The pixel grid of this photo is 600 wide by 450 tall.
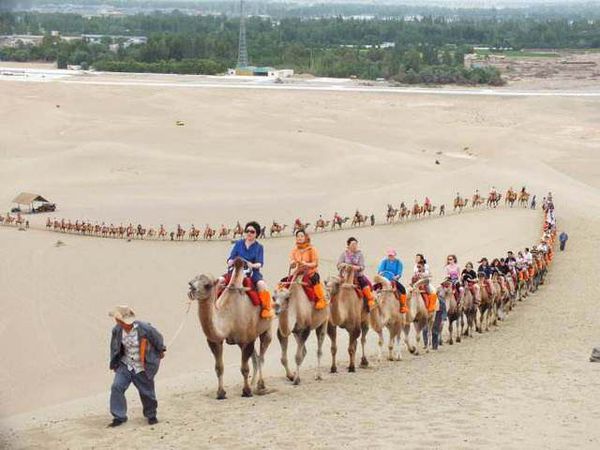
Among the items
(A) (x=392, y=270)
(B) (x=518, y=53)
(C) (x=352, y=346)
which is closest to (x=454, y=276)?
(A) (x=392, y=270)

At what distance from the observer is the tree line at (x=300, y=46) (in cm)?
10288

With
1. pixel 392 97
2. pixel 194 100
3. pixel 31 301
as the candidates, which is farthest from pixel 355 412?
pixel 392 97

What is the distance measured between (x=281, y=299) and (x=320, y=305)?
2.74 feet

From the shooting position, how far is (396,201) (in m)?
37.6

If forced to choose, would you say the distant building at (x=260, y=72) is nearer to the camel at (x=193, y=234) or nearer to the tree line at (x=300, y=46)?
Result: the tree line at (x=300, y=46)

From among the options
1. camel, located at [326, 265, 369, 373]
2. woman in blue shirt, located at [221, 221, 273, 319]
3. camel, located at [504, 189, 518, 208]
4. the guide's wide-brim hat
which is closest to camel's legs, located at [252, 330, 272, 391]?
woman in blue shirt, located at [221, 221, 273, 319]

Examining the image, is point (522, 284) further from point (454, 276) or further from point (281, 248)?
point (281, 248)

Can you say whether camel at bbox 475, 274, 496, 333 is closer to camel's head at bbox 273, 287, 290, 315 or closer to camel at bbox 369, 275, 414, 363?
camel at bbox 369, 275, 414, 363

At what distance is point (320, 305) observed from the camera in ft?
45.9

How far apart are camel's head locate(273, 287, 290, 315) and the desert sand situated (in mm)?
1040

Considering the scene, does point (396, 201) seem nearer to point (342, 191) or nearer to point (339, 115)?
point (342, 191)

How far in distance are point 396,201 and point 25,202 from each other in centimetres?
1223

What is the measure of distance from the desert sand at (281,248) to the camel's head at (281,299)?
1040 mm

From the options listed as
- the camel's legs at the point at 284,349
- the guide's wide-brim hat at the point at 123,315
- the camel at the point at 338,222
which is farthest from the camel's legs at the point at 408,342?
the camel at the point at 338,222
